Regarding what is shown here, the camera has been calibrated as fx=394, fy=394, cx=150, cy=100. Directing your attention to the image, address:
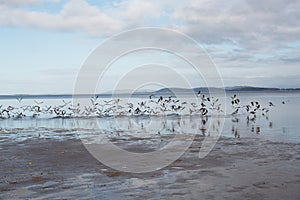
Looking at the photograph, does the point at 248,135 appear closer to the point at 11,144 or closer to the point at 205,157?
the point at 205,157

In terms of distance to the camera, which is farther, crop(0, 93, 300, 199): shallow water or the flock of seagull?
the flock of seagull

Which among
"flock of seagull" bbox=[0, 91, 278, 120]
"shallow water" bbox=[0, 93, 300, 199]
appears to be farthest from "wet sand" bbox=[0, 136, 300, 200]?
"flock of seagull" bbox=[0, 91, 278, 120]

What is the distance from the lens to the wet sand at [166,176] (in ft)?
31.8

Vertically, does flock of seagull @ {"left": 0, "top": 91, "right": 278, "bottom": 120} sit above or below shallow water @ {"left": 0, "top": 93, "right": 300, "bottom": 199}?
above

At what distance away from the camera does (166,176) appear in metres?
11.7

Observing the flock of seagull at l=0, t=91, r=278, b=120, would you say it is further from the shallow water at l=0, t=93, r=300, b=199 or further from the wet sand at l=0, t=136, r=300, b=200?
the wet sand at l=0, t=136, r=300, b=200

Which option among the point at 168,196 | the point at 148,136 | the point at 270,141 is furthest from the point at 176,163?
the point at 148,136

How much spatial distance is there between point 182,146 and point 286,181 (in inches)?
293

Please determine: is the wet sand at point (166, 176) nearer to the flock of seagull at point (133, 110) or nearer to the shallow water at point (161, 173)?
the shallow water at point (161, 173)

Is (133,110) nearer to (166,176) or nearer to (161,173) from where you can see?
(161,173)

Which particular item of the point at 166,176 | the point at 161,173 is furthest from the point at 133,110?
the point at 166,176

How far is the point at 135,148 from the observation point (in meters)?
17.5

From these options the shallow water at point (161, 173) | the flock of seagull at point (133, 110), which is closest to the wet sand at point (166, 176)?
the shallow water at point (161, 173)

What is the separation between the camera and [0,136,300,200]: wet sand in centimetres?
970
